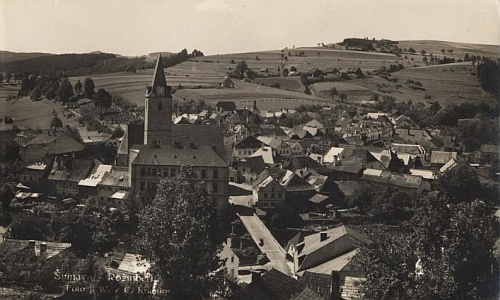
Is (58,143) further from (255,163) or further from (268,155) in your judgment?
(268,155)

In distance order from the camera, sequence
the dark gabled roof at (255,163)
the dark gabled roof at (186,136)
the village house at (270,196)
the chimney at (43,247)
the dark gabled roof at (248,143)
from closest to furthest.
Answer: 1. the chimney at (43,247)
2. the village house at (270,196)
3. the dark gabled roof at (186,136)
4. the dark gabled roof at (255,163)
5. the dark gabled roof at (248,143)

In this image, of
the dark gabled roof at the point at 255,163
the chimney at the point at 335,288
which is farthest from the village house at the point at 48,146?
the chimney at the point at 335,288

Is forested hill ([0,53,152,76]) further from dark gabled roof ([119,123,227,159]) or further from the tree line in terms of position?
the tree line

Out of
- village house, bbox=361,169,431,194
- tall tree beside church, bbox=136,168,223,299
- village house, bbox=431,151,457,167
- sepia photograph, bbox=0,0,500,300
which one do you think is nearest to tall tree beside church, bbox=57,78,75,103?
sepia photograph, bbox=0,0,500,300

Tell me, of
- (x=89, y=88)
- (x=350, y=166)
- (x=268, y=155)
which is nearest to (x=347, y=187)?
(x=350, y=166)

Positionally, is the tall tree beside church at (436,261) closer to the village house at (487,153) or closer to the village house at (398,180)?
the village house at (398,180)

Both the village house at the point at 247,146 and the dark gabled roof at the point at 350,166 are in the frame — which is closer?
the dark gabled roof at the point at 350,166

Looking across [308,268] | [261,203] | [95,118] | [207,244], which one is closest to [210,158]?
[261,203]
